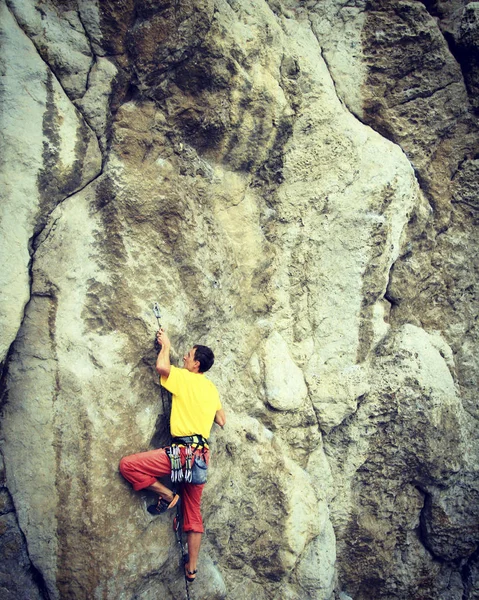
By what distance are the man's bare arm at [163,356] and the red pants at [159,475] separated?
631mm

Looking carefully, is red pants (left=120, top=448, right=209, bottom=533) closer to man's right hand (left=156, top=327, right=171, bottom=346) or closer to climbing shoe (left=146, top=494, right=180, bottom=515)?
climbing shoe (left=146, top=494, right=180, bottom=515)

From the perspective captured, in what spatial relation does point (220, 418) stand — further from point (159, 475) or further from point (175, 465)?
point (159, 475)

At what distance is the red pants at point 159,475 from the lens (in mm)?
3611

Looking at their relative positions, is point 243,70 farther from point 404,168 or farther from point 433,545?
point 433,545

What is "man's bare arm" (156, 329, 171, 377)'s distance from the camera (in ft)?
12.1

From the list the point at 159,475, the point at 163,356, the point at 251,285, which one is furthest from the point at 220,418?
the point at 251,285

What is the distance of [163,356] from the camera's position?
3738 millimetres

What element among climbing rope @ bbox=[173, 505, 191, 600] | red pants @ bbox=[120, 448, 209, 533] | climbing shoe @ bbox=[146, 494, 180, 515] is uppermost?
red pants @ bbox=[120, 448, 209, 533]

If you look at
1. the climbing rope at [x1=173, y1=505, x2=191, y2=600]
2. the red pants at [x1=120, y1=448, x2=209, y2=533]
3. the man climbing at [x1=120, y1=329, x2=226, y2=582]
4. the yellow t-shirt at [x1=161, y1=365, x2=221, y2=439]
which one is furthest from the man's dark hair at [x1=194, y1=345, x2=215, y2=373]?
the climbing rope at [x1=173, y1=505, x2=191, y2=600]

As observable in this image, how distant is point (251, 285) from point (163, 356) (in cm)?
129

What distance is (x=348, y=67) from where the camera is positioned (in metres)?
4.86

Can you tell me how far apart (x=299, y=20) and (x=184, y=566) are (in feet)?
17.2

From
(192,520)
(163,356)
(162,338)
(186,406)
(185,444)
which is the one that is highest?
(162,338)

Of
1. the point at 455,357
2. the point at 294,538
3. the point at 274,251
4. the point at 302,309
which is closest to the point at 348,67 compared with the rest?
the point at 274,251
